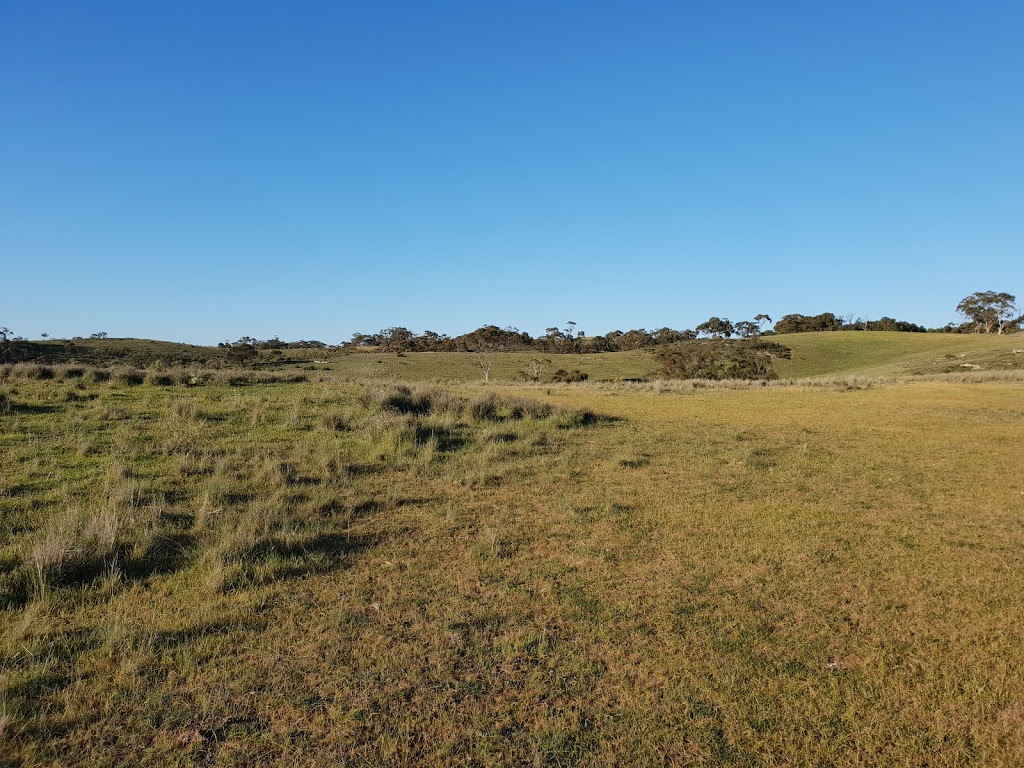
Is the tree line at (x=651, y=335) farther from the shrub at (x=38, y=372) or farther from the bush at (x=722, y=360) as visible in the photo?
the shrub at (x=38, y=372)

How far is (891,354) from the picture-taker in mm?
71438

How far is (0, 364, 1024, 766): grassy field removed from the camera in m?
3.32

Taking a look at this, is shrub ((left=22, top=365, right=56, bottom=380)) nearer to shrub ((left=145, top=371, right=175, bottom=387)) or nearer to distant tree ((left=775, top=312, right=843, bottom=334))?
shrub ((left=145, top=371, right=175, bottom=387))

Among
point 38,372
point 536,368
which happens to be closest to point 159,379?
point 38,372

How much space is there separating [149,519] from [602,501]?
5.79 meters

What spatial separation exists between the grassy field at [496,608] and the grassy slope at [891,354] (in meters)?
50.9

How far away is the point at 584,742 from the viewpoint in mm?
3268

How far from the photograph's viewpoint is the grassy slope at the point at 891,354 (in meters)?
51.0

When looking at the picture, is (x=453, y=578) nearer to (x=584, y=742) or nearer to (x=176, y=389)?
(x=584, y=742)

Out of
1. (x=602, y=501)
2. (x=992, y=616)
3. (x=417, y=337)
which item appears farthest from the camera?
(x=417, y=337)

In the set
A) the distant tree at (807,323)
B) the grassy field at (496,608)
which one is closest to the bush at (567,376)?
the grassy field at (496,608)

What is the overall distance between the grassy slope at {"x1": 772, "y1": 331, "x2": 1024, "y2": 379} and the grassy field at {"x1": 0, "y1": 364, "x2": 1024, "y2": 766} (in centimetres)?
5086

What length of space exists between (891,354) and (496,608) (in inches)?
3243

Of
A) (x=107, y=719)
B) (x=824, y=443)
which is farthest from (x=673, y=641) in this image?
(x=824, y=443)
